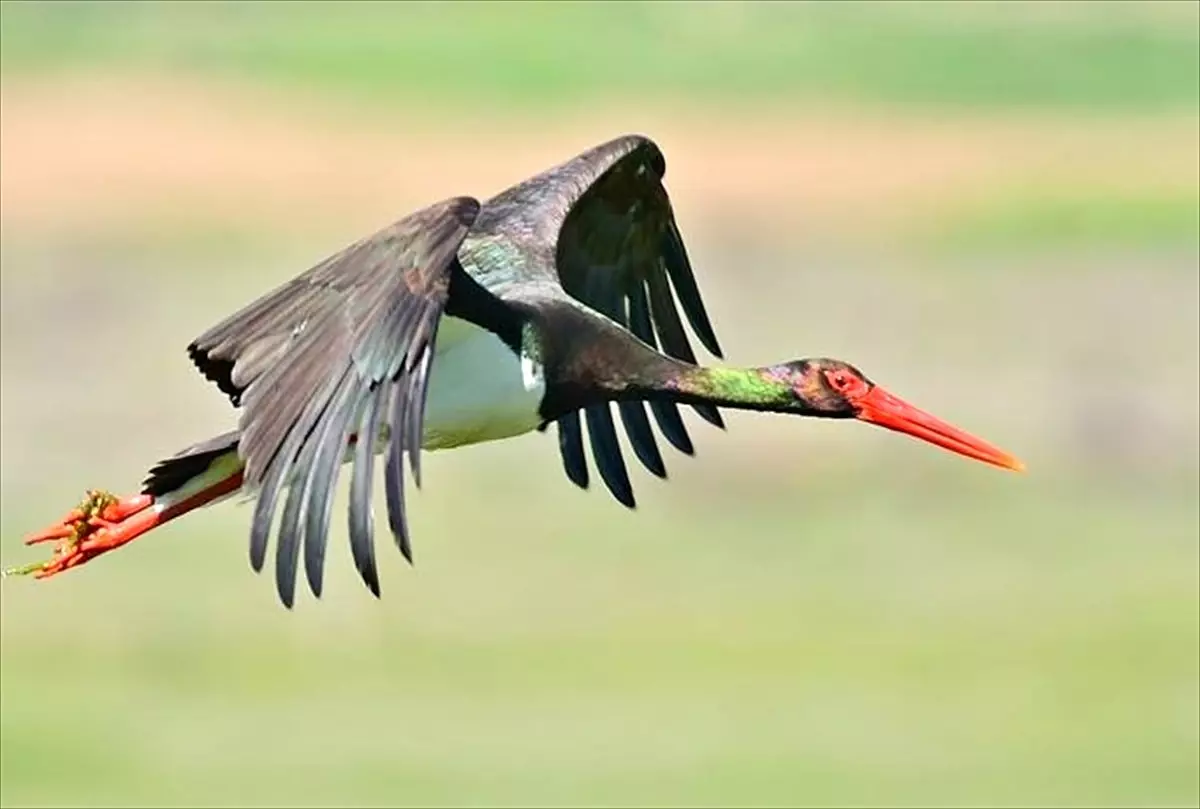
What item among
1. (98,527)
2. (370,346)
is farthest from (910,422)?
(370,346)

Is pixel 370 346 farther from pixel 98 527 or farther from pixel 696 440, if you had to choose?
pixel 696 440

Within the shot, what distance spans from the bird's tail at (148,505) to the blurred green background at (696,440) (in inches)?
401

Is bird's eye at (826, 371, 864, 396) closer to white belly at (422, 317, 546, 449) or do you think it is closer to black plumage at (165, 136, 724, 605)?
black plumage at (165, 136, 724, 605)

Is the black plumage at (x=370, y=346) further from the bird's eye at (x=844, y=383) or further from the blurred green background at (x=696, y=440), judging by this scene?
the blurred green background at (x=696, y=440)

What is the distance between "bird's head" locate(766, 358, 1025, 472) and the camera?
16.9 m

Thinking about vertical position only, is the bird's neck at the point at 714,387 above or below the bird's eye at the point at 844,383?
below

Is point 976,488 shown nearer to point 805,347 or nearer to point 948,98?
point 805,347

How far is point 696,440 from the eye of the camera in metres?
31.5

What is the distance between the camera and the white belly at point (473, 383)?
16.1m

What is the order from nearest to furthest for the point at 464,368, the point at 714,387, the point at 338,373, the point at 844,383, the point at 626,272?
the point at 338,373 → the point at 464,368 → the point at 714,387 → the point at 844,383 → the point at 626,272

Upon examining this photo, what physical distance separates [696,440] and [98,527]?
1527 centimetres

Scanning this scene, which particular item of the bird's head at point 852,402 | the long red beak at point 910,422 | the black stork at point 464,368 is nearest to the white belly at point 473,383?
the black stork at point 464,368

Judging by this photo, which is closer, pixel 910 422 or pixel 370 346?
pixel 370 346

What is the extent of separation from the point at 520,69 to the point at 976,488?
11347 millimetres
